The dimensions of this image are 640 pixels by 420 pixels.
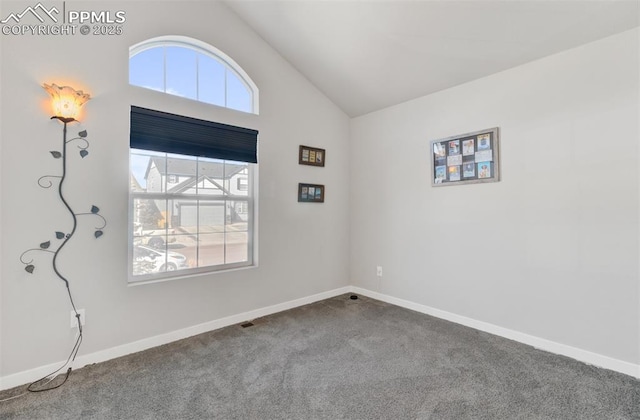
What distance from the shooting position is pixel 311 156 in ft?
12.1

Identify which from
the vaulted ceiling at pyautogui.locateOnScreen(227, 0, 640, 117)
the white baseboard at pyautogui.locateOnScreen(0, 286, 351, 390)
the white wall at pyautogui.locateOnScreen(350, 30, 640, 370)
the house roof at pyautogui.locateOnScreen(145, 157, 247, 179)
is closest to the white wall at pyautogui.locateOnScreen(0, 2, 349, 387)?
the white baseboard at pyautogui.locateOnScreen(0, 286, 351, 390)

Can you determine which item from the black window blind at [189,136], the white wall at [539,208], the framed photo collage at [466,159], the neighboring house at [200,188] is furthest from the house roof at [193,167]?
the framed photo collage at [466,159]

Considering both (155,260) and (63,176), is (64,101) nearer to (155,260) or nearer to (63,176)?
(63,176)

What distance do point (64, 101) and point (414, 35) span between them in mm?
2783

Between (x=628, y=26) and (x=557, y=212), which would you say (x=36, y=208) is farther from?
(x=628, y=26)

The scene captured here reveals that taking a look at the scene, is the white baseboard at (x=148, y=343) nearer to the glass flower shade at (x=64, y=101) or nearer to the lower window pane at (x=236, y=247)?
the lower window pane at (x=236, y=247)

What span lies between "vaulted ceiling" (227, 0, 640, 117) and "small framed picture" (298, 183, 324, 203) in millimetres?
1227

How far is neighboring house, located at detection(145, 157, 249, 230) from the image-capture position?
2.67 metres

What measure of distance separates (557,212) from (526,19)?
1502 millimetres

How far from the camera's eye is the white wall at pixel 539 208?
2.15 meters

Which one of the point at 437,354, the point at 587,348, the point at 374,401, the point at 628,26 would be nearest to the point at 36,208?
the point at 374,401

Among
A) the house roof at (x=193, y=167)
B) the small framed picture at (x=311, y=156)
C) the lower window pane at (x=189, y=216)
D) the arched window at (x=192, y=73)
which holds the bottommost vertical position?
the lower window pane at (x=189, y=216)

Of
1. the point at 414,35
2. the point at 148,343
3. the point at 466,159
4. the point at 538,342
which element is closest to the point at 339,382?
the point at 148,343

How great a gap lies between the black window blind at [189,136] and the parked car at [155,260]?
887 mm
